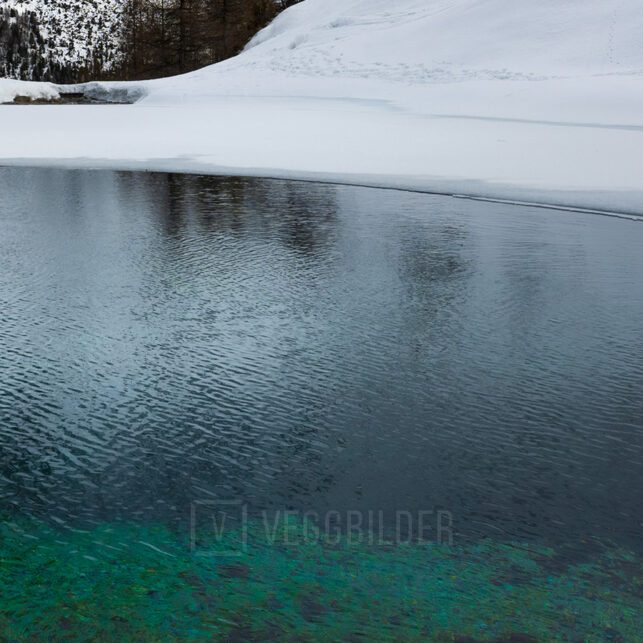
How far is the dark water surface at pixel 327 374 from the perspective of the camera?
10.3ft

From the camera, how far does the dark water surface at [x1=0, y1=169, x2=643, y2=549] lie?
10.3 ft

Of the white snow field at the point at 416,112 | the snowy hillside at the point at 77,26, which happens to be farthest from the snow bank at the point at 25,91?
the snowy hillside at the point at 77,26

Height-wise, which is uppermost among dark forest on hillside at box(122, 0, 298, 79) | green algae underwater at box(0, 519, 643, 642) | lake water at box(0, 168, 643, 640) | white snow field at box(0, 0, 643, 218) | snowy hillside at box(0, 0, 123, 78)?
snowy hillside at box(0, 0, 123, 78)

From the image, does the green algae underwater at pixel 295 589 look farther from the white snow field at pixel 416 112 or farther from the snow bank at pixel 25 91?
the snow bank at pixel 25 91

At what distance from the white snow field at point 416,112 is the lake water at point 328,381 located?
4064 mm

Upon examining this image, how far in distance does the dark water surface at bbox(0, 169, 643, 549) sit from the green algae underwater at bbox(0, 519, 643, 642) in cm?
15

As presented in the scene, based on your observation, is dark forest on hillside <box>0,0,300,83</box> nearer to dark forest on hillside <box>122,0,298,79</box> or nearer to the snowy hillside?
dark forest on hillside <box>122,0,298,79</box>

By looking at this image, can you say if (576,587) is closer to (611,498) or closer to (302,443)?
(611,498)

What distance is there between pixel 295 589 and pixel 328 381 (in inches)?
70.1

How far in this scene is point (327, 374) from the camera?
4.35 meters

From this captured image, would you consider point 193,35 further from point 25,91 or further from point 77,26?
point 77,26

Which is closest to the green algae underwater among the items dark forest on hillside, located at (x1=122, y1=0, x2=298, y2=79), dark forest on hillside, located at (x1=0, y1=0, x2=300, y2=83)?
dark forest on hillside, located at (x1=0, y1=0, x2=300, y2=83)

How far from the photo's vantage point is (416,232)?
8.33 m

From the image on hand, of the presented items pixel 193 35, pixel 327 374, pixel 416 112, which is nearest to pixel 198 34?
pixel 193 35
